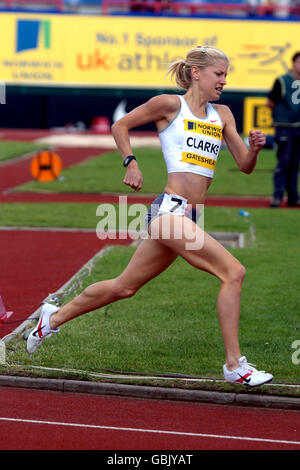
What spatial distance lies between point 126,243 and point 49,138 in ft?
69.7

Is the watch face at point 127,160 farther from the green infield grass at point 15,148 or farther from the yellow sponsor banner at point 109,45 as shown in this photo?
the yellow sponsor banner at point 109,45

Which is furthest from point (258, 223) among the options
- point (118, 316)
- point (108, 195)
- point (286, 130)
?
point (118, 316)

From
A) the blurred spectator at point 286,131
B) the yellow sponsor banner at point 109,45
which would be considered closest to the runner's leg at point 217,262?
the blurred spectator at point 286,131

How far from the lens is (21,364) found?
7168 mm

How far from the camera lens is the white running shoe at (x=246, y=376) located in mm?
6461

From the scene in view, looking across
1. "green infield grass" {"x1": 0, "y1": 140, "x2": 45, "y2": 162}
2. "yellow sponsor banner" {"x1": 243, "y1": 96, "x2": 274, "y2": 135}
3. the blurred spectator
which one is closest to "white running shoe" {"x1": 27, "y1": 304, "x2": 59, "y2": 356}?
the blurred spectator

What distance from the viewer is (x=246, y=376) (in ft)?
21.2

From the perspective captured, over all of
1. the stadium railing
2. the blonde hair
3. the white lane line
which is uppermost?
the stadium railing

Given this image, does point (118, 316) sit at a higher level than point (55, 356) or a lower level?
higher

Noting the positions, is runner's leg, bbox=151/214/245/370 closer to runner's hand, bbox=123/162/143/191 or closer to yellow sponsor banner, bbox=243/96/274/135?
runner's hand, bbox=123/162/143/191

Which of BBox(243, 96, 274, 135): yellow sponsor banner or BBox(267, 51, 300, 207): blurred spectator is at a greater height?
BBox(243, 96, 274, 135): yellow sponsor banner

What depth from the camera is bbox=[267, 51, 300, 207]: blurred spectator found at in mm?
16234

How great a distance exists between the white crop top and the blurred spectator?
9646mm

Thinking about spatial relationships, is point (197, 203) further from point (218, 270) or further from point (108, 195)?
point (108, 195)
